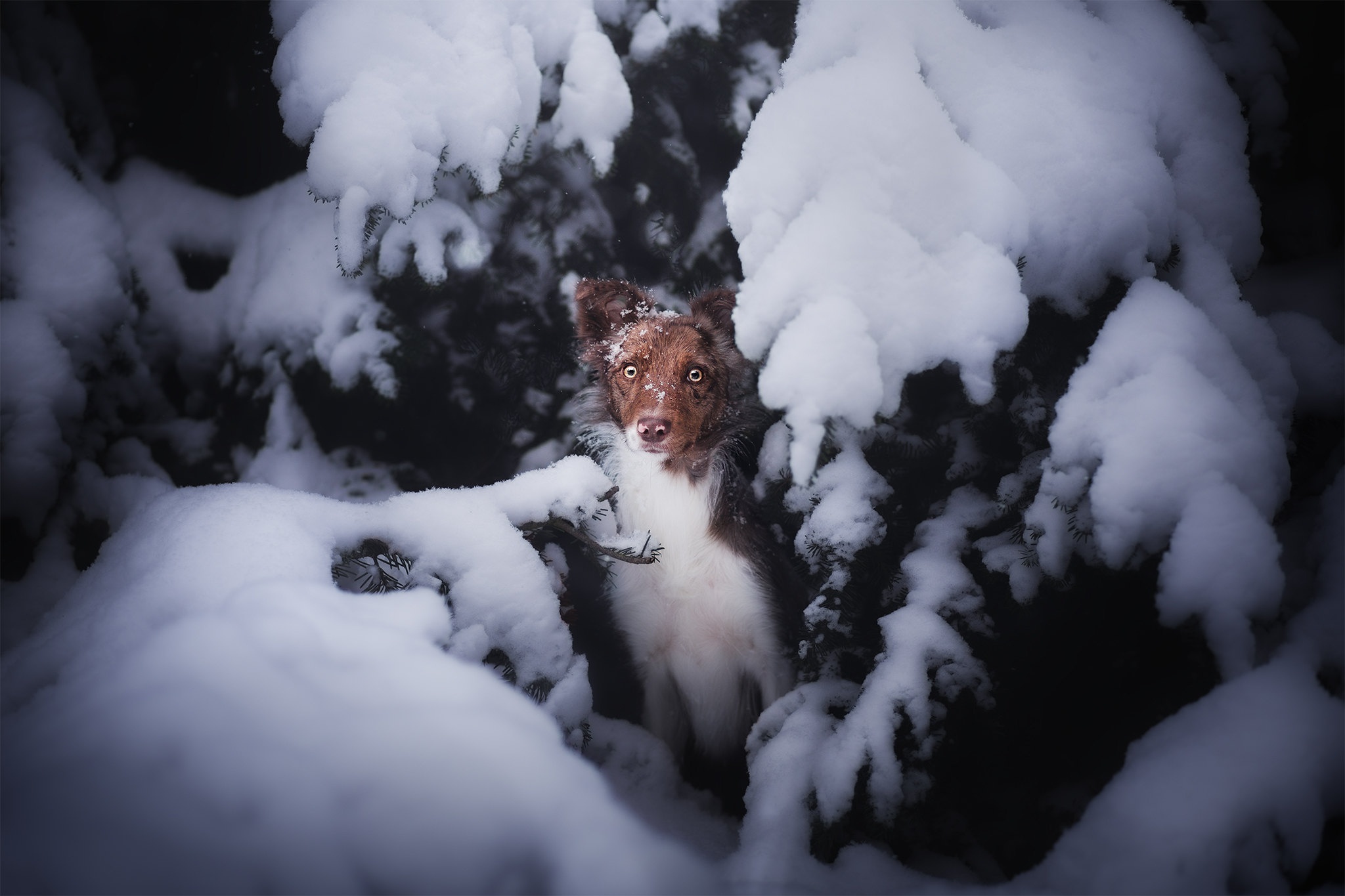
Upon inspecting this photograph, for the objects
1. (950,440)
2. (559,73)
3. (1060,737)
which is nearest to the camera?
(1060,737)

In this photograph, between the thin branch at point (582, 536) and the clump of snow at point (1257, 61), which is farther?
the thin branch at point (582, 536)

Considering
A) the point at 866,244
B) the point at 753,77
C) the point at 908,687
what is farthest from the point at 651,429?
the point at 753,77

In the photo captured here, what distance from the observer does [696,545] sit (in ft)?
10.2

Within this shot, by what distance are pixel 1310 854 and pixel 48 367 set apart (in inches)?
158

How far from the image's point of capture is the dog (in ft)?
9.84

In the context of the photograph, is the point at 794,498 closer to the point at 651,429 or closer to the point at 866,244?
the point at 651,429

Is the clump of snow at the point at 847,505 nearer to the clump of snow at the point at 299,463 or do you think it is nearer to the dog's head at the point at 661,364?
the dog's head at the point at 661,364

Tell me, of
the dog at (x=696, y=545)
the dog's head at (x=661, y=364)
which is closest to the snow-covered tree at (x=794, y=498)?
the dog at (x=696, y=545)

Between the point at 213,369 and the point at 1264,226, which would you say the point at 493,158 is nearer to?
the point at 213,369

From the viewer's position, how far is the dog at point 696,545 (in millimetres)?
2998

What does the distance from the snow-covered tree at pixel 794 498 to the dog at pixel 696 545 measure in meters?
0.33

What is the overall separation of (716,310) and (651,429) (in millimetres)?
784

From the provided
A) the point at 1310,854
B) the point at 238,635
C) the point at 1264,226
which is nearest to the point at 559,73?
the point at 238,635

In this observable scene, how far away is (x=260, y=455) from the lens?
3213mm
